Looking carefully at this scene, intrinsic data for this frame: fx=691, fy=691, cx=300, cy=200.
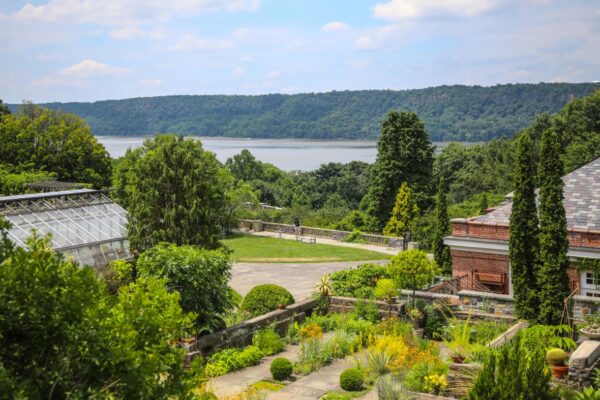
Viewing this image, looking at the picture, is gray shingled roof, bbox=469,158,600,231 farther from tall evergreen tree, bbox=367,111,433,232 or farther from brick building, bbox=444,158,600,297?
tall evergreen tree, bbox=367,111,433,232

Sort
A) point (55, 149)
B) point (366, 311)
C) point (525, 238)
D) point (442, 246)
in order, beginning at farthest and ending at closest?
1. point (55, 149)
2. point (442, 246)
3. point (366, 311)
4. point (525, 238)

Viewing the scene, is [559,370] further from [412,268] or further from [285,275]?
[285,275]

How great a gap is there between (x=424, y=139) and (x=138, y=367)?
164 feet

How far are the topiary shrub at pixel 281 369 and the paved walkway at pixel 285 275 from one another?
10.1 meters

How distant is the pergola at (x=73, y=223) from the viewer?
26.8m

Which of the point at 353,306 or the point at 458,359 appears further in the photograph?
the point at 353,306

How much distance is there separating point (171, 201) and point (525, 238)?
53.4 feet

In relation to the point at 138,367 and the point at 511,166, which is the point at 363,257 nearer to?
the point at 138,367

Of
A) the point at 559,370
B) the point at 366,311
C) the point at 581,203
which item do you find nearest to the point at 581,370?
the point at 559,370

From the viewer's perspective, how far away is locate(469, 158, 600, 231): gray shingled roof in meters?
21.4

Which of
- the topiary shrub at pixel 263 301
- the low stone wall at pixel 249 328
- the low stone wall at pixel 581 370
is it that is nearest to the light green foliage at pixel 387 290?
the low stone wall at pixel 249 328

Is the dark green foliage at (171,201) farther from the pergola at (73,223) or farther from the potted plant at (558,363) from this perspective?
the potted plant at (558,363)

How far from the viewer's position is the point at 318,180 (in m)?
106

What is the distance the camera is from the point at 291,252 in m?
37.9
